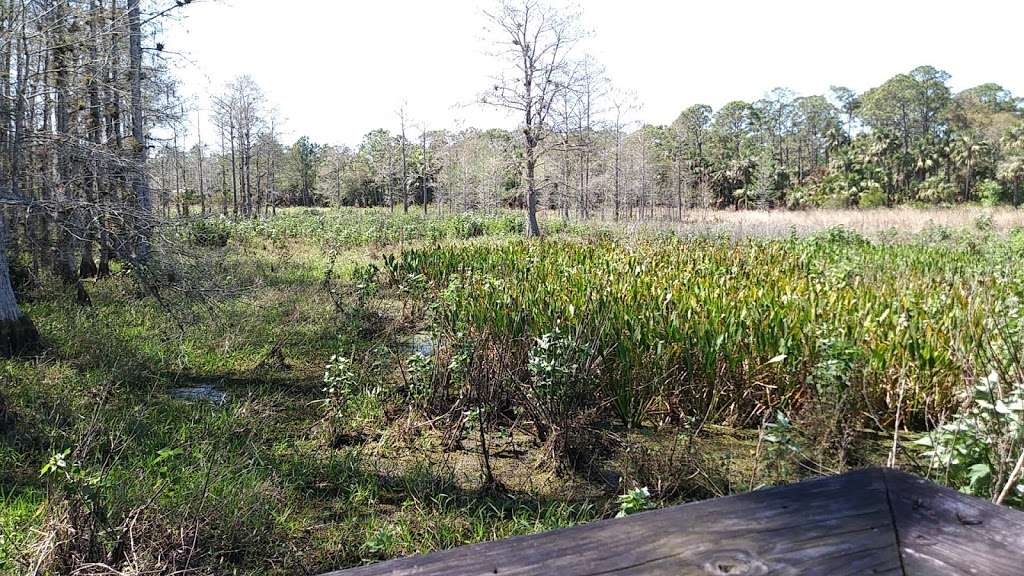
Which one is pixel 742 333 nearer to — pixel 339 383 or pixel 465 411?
pixel 465 411

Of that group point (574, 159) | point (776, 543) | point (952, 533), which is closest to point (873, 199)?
point (574, 159)

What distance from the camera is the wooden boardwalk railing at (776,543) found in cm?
76

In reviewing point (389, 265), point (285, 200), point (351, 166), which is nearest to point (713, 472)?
point (389, 265)

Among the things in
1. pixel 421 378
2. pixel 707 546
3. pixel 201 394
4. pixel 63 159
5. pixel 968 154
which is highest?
pixel 968 154

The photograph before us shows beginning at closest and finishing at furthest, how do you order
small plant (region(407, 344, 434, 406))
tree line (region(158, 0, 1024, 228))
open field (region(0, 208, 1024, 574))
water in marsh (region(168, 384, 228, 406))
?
1. open field (region(0, 208, 1024, 574))
2. small plant (region(407, 344, 434, 406))
3. water in marsh (region(168, 384, 228, 406))
4. tree line (region(158, 0, 1024, 228))

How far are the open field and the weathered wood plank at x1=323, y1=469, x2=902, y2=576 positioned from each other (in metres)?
2.02

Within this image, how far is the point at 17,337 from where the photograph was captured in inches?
220

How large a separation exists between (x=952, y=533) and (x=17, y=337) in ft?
22.3

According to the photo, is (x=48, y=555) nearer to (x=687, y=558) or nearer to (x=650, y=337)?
(x=687, y=558)

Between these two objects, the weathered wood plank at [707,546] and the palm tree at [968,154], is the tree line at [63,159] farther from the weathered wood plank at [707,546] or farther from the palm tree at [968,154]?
the palm tree at [968,154]

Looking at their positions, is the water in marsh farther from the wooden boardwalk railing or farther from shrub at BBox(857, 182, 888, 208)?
shrub at BBox(857, 182, 888, 208)

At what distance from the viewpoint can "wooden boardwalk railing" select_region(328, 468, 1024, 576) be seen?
0.76 meters

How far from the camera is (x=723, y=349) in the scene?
5020 millimetres

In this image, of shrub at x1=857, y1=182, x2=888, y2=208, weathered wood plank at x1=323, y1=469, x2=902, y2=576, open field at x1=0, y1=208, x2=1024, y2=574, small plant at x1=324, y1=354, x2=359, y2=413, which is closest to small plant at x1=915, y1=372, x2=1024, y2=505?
open field at x1=0, y1=208, x2=1024, y2=574
